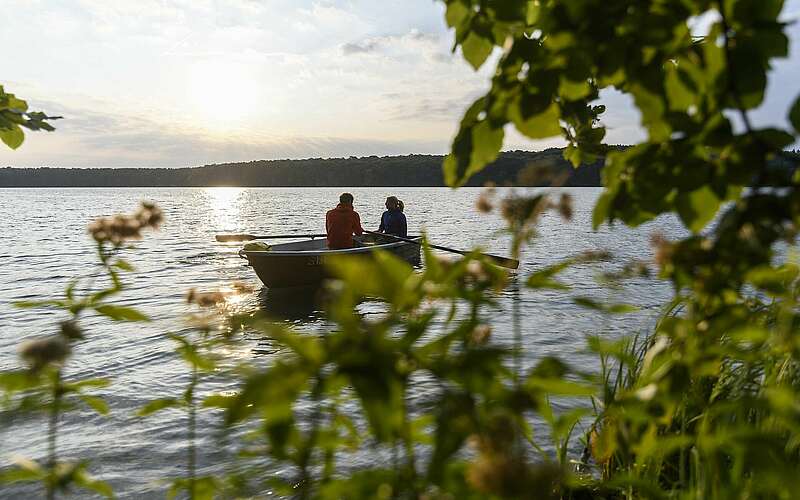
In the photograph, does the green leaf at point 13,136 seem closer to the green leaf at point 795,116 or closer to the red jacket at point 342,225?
the green leaf at point 795,116

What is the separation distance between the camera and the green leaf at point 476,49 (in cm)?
174

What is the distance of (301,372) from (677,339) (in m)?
0.90

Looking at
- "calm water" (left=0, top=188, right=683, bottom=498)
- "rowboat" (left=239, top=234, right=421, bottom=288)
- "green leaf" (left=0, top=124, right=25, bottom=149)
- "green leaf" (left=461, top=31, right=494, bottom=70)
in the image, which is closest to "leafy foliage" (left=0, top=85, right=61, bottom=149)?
"green leaf" (left=0, top=124, right=25, bottom=149)

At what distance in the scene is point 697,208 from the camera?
1.47 m

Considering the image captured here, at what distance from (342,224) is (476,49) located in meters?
14.5

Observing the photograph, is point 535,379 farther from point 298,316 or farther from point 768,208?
point 298,316

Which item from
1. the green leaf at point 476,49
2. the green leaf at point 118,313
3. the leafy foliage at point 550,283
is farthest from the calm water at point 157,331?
the green leaf at point 476,49

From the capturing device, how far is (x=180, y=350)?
1796mm

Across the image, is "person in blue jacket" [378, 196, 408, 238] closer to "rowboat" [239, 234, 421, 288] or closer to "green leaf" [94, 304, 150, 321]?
"rowboat" [239, 234, 421, 288]

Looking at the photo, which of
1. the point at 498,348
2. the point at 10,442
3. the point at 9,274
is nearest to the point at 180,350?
the point at 498,348

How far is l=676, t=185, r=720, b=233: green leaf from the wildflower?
4.93 ft

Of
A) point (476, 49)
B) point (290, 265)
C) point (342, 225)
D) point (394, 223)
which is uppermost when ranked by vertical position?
point (476, 49)

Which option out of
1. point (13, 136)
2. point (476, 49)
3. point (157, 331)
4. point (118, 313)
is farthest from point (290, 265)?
point (476, 49)

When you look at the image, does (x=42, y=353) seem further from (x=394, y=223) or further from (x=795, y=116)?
(x=394, y=223)
